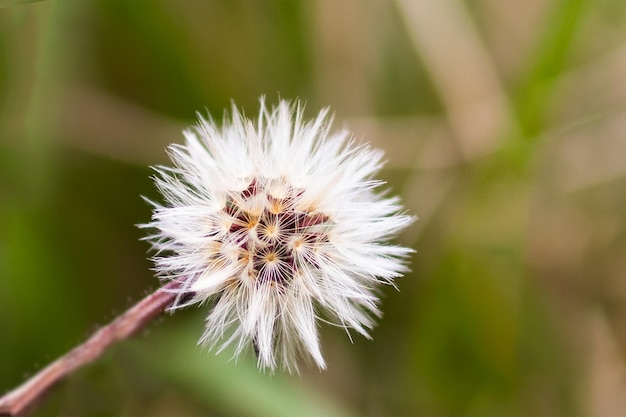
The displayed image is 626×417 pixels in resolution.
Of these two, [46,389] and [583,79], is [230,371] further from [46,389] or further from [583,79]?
[583,79]

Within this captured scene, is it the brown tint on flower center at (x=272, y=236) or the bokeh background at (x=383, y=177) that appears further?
the bokeh background at (x=383, y=177)

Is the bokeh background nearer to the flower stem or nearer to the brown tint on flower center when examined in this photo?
the flower stem

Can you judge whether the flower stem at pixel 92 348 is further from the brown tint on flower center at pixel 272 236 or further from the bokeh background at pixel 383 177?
the bokeh background at pixel 383 177

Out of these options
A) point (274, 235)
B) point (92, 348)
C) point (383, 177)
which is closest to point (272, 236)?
point (274, 235)

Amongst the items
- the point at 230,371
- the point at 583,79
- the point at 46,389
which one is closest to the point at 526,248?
the point at 583,79

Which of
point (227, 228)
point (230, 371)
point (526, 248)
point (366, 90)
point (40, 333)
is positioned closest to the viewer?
point (227, 228)

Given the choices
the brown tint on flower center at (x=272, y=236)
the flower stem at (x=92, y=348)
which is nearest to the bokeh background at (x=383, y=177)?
the flower stem at (x=92, y=348)
